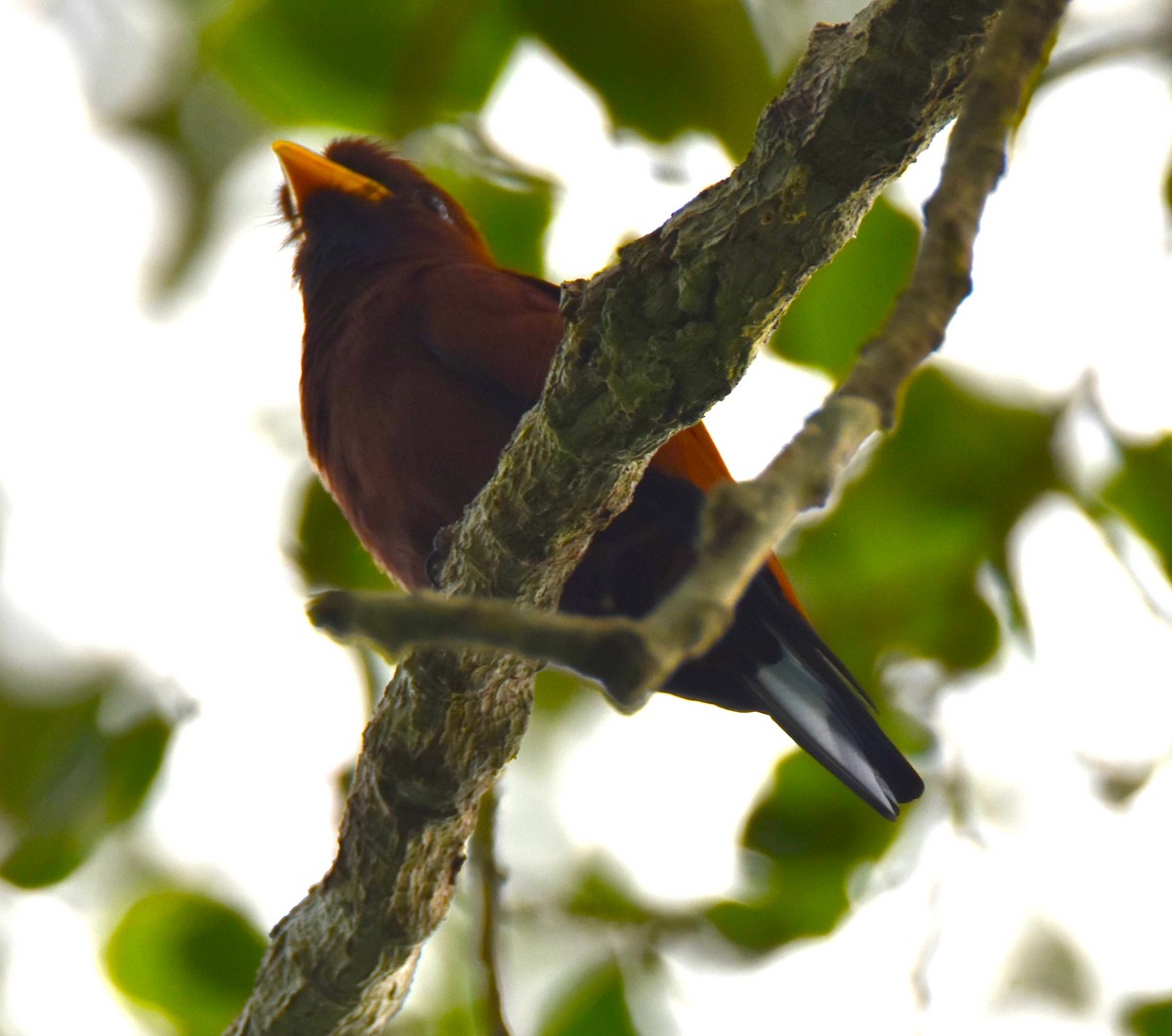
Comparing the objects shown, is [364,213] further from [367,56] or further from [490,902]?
[490,902]

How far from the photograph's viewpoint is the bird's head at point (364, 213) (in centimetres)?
390

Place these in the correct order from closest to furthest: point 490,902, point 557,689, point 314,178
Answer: point 490,902, point 557,689, point 314,178

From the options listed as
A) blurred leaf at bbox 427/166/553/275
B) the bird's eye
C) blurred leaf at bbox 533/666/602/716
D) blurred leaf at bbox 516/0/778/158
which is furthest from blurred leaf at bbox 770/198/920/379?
the bird's eye

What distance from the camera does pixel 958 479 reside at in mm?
3264

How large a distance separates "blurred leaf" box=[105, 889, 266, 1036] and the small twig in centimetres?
62

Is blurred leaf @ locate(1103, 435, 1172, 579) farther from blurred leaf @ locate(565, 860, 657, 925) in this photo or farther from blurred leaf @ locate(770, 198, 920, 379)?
blurred leaf @ locate(565, 860, 657, 925)

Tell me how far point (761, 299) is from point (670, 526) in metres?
1.12

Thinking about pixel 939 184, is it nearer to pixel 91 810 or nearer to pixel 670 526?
pixel 670 526

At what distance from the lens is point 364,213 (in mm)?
4047

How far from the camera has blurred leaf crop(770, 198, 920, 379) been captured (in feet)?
10.5

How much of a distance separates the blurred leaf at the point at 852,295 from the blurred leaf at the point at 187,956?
1863mm

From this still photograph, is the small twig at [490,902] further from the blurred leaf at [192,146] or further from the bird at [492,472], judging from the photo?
the blurred leaf at [192,146]

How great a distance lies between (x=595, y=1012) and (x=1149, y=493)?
163 centimetres

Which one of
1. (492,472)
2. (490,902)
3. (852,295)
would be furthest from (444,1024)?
(852,295)
